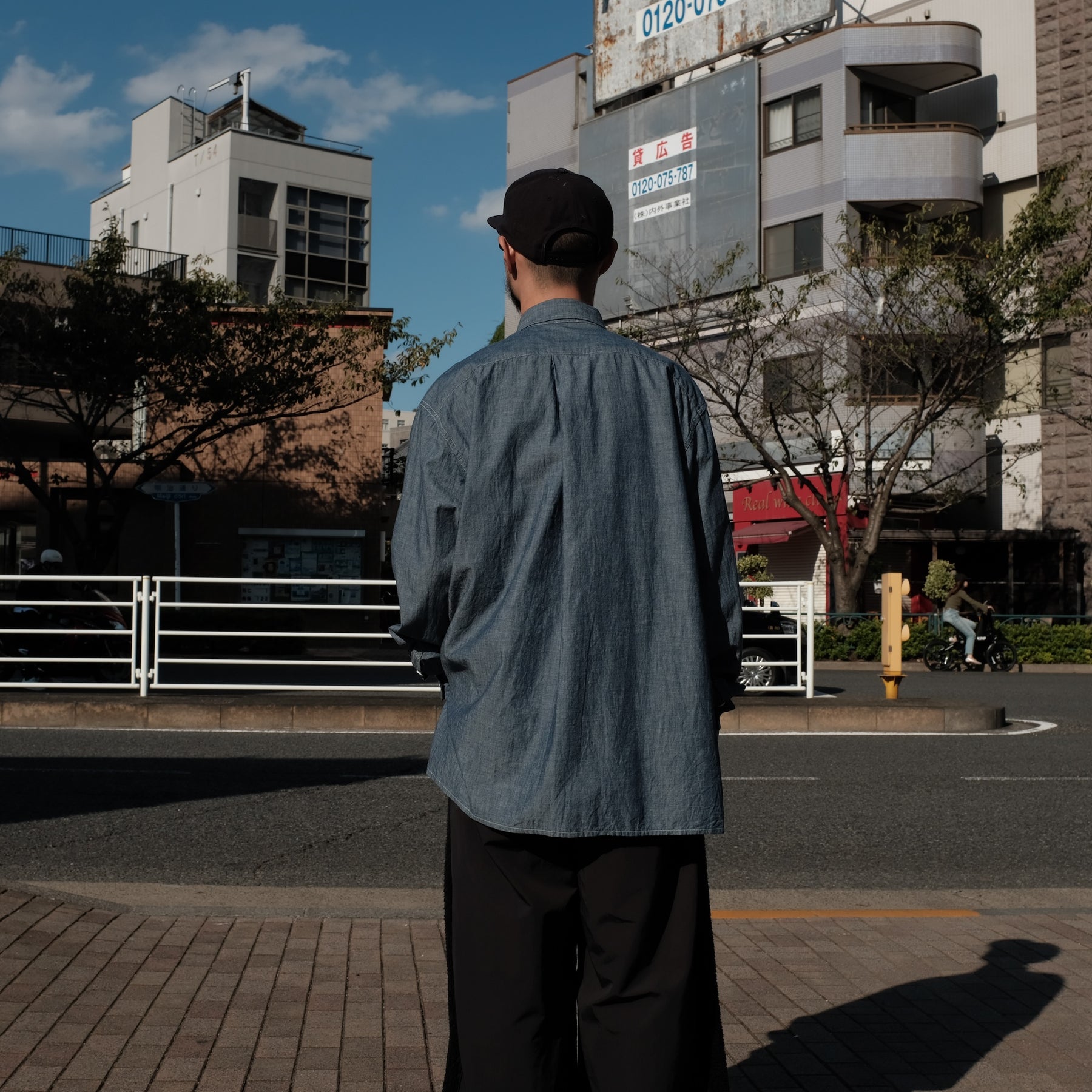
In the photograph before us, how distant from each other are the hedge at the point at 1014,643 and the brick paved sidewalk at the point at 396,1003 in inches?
832

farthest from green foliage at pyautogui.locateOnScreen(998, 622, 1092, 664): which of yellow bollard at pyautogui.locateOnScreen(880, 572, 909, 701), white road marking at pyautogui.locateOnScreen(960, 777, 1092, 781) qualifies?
white road marking at pyautogui.locateOnScreen(960, 777, 1092, 781)

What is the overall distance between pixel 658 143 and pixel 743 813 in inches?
1287

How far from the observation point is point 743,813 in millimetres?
7617

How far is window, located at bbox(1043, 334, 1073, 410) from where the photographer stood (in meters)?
32.6

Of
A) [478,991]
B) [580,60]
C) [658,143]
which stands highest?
[580,60]

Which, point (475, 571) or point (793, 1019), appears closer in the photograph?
point (475, 571)

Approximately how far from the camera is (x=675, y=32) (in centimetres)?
3725

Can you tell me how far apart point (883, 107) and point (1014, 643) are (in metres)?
15.4

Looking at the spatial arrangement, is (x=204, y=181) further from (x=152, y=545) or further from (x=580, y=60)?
(x=152, y=545)

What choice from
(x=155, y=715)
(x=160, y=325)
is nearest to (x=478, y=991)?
(x=155, y=715)

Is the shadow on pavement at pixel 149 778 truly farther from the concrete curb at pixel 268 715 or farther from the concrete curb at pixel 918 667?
the concrete curb at pixel 918 667

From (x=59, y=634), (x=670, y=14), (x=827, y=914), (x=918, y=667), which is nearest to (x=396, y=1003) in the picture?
(x=827, y=914)

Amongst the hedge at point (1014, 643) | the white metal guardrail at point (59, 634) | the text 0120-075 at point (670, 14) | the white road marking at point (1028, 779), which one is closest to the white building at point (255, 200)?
the text 0120-075 at point (670, 14)

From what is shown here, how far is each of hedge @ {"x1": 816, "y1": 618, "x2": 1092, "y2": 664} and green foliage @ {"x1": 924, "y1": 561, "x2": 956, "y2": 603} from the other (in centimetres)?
187
